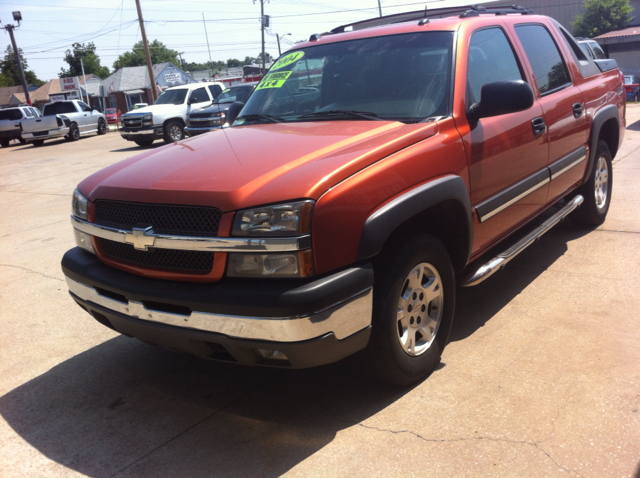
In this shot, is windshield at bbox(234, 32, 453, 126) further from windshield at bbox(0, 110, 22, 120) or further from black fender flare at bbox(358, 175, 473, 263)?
windshield at bbox(0, 110, 22, 120)

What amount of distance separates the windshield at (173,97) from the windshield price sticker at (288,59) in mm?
16287

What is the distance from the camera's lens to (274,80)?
441 cm

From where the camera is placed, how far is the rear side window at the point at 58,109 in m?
26.5

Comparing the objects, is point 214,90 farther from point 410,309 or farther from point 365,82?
point 410,309

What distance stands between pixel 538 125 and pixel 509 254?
0.96m

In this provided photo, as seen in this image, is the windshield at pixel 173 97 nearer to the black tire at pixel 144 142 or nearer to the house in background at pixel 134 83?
the black tire at pixel 144 142

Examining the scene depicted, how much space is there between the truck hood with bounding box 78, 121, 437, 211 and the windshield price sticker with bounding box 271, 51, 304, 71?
0.94m

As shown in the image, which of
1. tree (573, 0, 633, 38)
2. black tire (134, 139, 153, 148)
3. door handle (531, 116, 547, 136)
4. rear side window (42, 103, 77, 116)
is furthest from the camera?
tree (573, 0, 633, 38)

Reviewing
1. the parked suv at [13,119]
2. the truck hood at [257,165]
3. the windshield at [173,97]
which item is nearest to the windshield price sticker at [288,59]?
the truck hood at [257,165]

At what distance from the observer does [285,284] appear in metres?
2.61

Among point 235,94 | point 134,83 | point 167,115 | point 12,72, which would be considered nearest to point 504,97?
point 235,94

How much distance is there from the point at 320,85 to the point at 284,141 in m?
0.93

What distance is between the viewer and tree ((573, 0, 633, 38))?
47250 mm

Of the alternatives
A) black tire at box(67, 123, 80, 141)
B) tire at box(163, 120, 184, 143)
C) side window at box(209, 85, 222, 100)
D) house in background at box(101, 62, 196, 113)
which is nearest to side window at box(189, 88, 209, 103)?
side window at box(209, 85, 222, 100)
